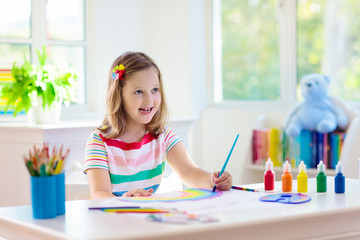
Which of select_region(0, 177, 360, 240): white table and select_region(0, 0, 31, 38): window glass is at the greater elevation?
select_region(0, 0, 31, 38): window glass

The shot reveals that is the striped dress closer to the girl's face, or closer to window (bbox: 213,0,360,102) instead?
the girl's face

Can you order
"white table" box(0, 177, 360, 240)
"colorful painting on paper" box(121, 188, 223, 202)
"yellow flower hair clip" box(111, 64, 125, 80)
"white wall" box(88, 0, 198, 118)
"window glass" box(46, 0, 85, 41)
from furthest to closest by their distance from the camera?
"white wall" box(88, 0, 198, 118), "window glass" box(46, 0, 85, 41), "yellow flower hair clip" box(111, 64, 125, 80), "colorful painting on paper" box(121, 188, 223, 202), "white table" box(0, 177, 360, 240)

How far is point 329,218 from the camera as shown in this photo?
1497 millimetres

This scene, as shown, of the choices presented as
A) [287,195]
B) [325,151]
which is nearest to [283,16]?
[325,151]

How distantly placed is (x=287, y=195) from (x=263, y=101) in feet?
8.25

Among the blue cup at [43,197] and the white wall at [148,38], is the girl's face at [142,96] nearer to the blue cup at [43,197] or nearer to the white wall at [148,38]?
the blue cup at [43,197]

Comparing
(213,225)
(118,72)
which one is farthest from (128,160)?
(213,225)

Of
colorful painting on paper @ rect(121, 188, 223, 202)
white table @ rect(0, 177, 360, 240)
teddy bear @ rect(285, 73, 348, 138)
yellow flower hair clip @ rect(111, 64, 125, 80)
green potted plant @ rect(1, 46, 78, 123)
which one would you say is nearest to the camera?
white table @ rect(0, 177, 360, 240)

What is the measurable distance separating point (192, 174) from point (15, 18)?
2.05 meters

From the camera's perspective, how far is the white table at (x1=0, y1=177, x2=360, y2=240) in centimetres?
127

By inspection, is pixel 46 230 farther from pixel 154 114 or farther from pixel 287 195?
pixel 154 114

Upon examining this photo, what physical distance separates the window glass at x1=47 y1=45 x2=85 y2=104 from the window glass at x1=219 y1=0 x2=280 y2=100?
1.04 m

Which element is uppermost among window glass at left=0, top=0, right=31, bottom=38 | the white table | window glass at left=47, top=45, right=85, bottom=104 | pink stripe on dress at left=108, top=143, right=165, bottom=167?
window glass at left=0, top=0, right=31, bottom=38

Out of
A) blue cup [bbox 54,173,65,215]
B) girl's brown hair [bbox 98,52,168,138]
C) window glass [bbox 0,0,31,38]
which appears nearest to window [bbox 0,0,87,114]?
window glass [bbox 0,0,31,38]
